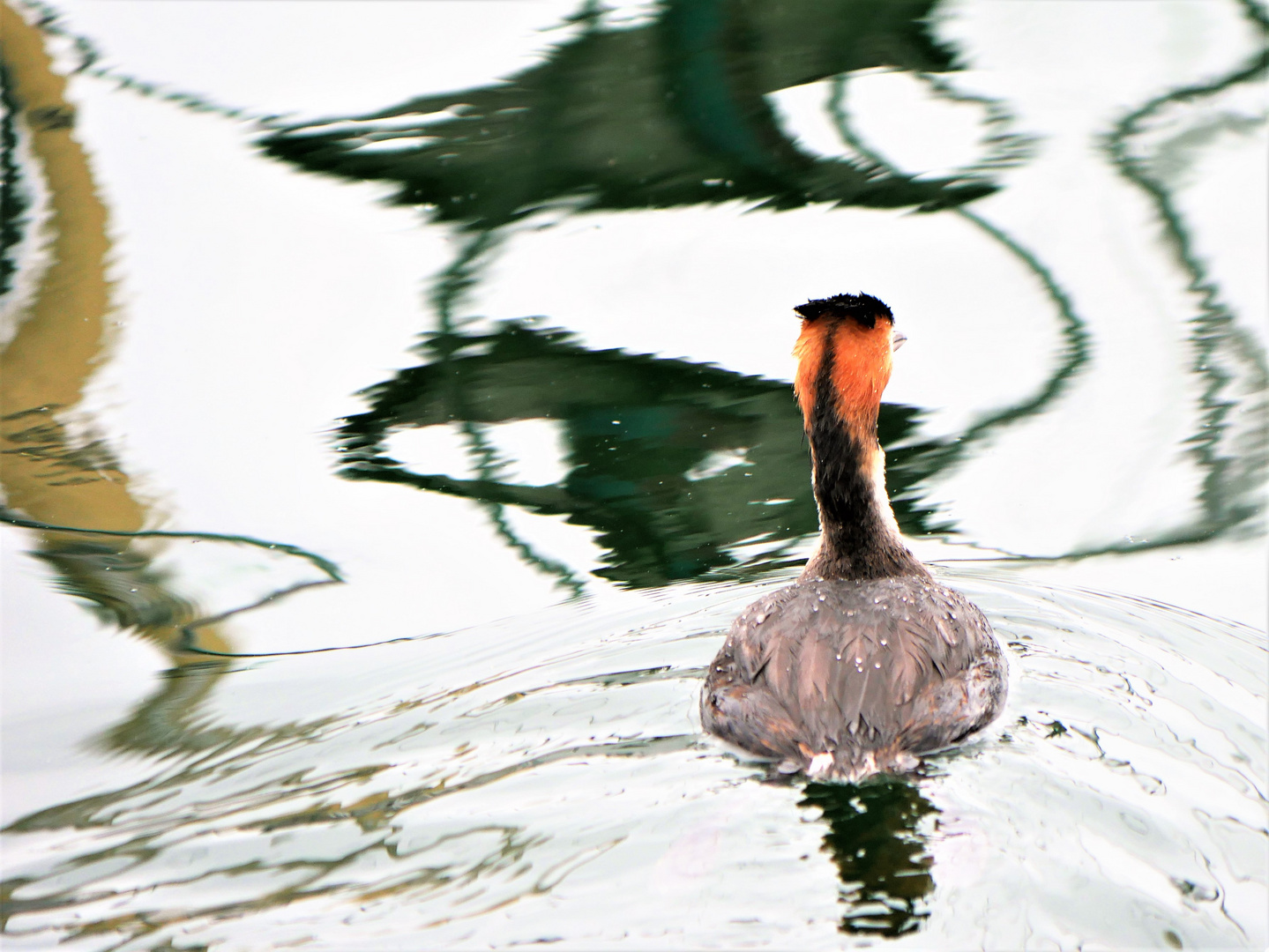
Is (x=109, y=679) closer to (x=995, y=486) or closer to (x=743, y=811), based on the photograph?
(x=743, y=811)

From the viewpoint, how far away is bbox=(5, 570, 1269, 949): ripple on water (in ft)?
12.1

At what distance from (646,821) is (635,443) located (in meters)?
2.76

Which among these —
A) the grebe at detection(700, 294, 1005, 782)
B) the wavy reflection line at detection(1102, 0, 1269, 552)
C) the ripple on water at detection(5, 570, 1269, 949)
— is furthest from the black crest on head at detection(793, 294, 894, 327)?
the wavy reflection line at detection(1102, 0, 1269, 552)

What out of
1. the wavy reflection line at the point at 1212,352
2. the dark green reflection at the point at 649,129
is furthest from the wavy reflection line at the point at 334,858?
the dark green reflection at the point at 649,129

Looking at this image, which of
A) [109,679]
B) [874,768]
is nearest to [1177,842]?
[874,768]

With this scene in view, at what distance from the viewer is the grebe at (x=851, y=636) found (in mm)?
4332

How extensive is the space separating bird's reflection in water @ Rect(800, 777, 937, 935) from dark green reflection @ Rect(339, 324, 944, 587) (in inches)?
67.1

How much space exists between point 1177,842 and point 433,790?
2.13 metres

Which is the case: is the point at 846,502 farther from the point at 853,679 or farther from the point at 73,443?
the point at 73,443

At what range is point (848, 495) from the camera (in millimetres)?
5070

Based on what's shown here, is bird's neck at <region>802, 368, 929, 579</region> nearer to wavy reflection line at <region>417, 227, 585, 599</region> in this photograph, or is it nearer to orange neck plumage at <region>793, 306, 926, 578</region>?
orange neck plumage at <region>793, 306, 926, 578</region>

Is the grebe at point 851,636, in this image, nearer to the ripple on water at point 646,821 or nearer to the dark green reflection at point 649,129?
the ripple on water at point 646,821

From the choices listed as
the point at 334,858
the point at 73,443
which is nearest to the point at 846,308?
the point at 334,858

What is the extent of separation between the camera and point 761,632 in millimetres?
4680
